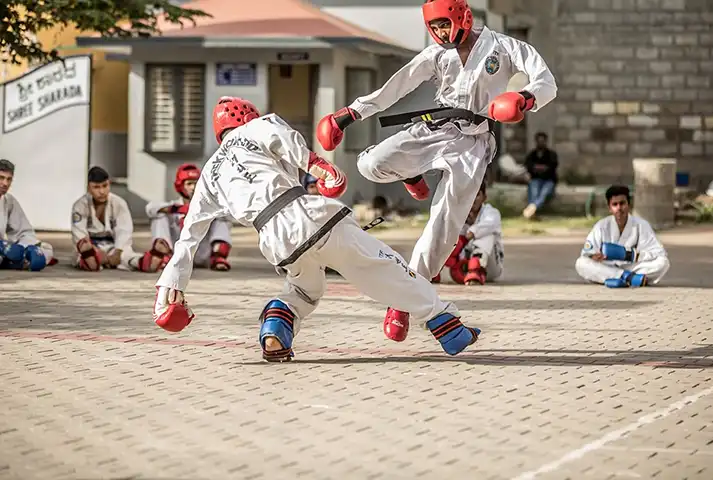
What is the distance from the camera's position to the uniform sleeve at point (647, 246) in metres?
12.8

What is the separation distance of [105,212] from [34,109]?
4380mm

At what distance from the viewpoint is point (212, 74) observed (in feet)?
71.6

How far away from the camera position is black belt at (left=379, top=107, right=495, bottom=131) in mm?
8805

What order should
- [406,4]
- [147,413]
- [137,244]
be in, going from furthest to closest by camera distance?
1. [406,4]
2. [137,244]
3. [147,413]

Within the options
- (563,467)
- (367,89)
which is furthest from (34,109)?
(563,467)

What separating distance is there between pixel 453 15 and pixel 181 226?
572 centimetres

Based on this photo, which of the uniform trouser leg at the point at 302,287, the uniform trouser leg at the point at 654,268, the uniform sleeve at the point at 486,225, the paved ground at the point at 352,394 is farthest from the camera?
the uniform sleeve at the point at 486,225

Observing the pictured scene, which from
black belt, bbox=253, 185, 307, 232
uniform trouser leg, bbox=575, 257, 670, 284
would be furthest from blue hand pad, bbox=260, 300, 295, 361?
uniform trouser leg, bbox=575, 257, 670, 284

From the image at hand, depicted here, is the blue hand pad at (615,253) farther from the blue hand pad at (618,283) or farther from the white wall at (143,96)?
the white wall at (143,96)

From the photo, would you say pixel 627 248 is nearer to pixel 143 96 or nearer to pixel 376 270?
pixel 376 270

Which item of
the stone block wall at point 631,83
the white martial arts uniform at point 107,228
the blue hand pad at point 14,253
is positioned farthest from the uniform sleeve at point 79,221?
the stone block wall at point 631,83

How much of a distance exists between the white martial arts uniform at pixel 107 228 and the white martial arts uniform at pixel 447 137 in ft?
17.0

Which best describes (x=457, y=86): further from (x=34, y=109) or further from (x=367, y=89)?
(x=367, y=89)

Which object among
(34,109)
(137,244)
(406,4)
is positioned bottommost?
(137,244)
